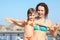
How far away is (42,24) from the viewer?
3201 millimetres

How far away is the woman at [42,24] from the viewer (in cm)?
317

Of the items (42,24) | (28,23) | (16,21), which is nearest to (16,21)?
(16,21)

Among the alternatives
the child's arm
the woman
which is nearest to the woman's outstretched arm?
the child's arm

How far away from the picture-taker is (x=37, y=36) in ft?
10.5

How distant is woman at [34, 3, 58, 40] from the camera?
3.17 meters

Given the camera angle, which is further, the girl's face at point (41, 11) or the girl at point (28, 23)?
the girl's face at point (41, 11)

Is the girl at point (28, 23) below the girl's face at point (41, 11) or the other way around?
below

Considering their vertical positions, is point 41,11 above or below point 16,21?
above

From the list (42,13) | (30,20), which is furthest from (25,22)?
(42,13)

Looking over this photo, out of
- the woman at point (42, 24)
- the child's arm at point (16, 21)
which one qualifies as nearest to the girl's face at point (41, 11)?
the woman at point (42, 24)

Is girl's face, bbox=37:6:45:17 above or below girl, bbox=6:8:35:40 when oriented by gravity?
above

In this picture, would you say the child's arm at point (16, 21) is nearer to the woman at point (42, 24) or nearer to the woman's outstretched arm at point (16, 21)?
the woman's outstretched arm at point (16, 21)

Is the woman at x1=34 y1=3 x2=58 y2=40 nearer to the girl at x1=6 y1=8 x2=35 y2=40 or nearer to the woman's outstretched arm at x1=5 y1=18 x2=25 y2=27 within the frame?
the girl at x1=6 y1=8 x2=35 y2=40

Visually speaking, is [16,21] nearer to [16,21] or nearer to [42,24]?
[16,21]
